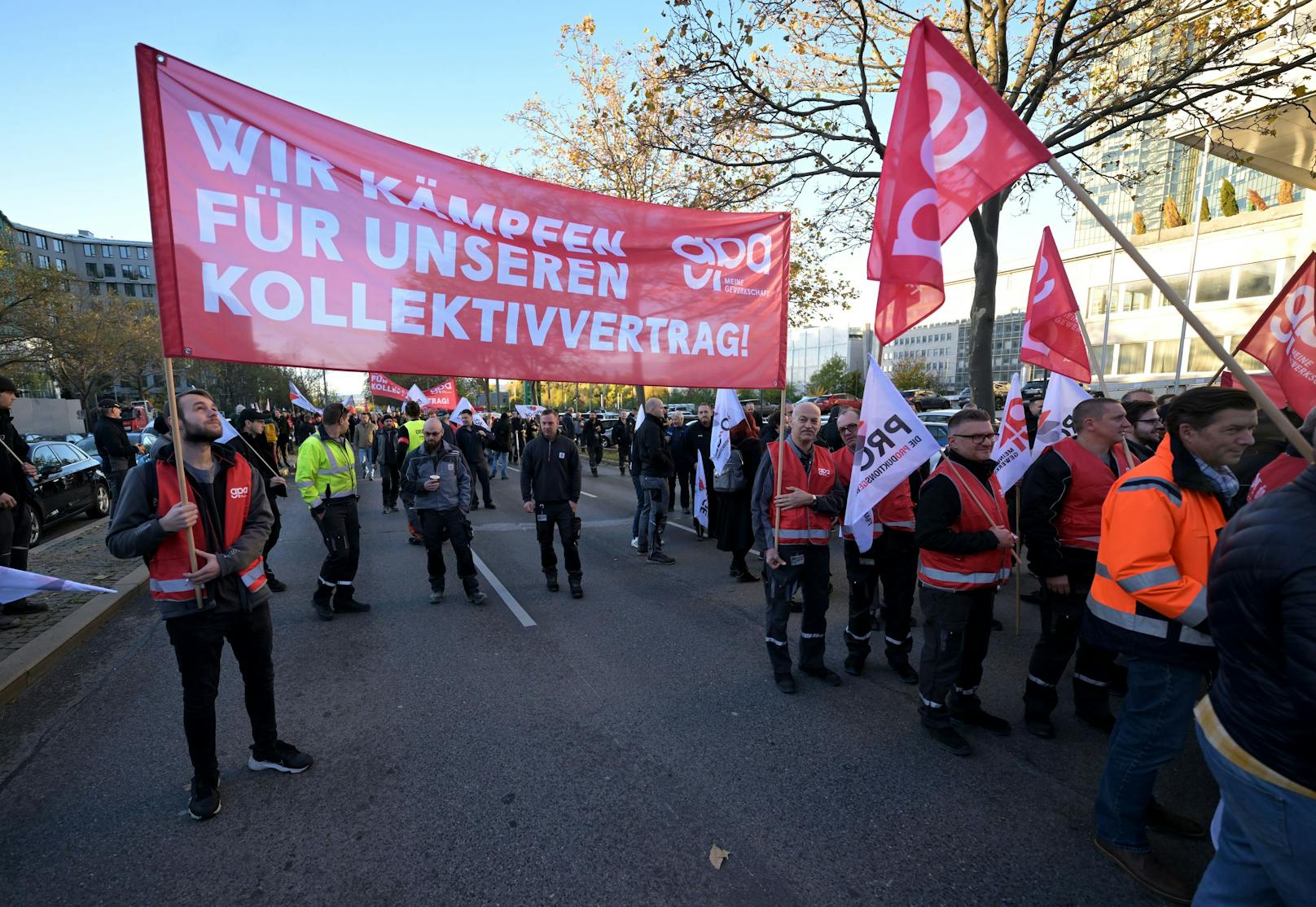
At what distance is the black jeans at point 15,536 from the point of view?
17.8ft

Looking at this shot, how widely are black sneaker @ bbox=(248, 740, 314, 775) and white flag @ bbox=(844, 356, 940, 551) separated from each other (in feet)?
11.2

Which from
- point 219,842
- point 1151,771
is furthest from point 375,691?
point 1151,771

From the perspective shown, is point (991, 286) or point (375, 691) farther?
point (991, 286)

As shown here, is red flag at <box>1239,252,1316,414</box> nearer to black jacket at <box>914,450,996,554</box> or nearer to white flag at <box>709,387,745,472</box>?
black jacket at <box>914,450,996,554</box>

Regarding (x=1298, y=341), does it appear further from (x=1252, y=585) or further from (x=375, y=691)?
(x=375, y=691)

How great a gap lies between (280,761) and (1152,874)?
4.16 m

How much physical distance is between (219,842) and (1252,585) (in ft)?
13.2

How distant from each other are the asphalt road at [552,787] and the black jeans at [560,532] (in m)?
1.40

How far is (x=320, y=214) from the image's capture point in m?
2.84

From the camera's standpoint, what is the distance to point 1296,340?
15.0 feet

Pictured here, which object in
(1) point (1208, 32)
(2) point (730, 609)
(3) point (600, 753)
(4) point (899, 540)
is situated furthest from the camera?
(1) point (1208, 32)

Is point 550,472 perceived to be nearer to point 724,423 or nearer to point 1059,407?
point 724,423

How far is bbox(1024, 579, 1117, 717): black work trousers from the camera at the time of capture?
359 cm

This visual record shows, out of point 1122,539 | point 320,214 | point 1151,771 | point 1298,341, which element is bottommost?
point 1151,771
